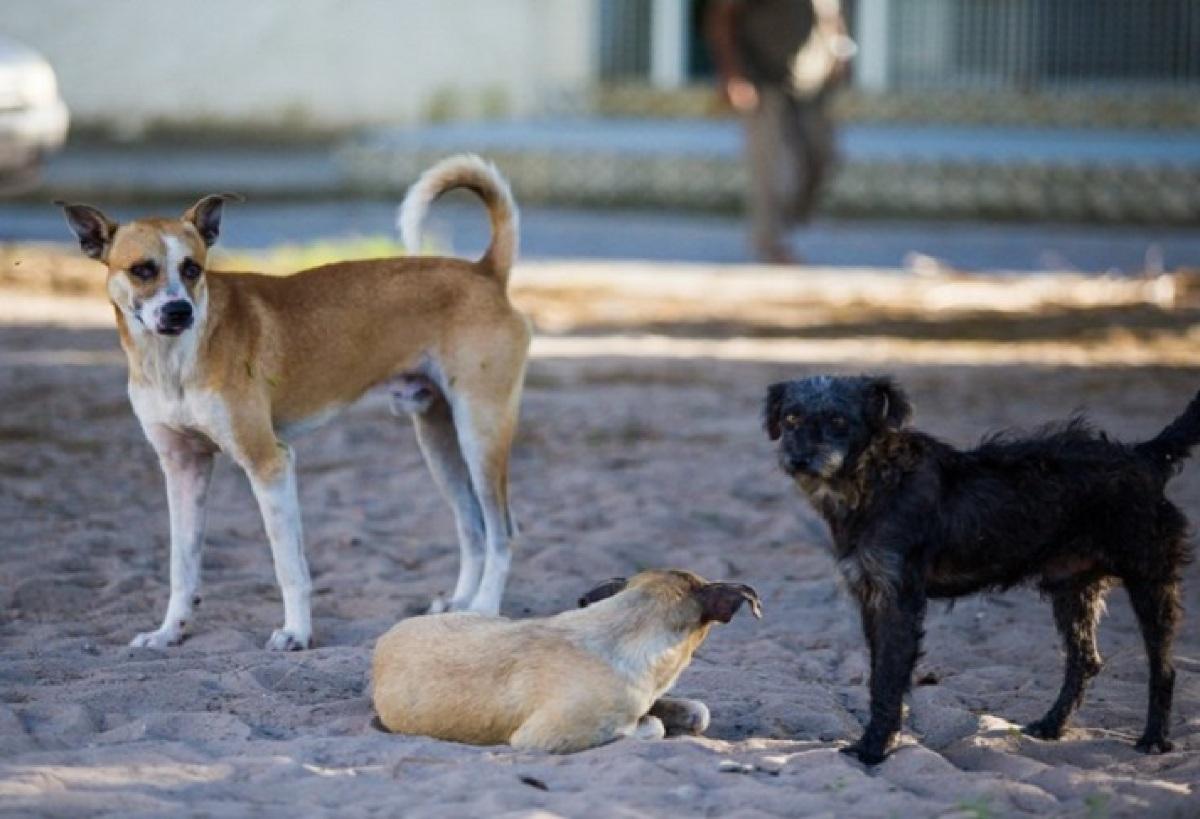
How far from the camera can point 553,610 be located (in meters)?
7.59

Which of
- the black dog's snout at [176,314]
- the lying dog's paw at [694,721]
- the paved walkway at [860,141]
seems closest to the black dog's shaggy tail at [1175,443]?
the lying dog's paw at [694,721]

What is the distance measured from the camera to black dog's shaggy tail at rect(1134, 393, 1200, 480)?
6.05 meters

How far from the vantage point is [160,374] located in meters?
7.09

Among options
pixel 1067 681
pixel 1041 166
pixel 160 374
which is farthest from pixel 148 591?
pixel 1041 166

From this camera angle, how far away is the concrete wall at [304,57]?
73.6 ft

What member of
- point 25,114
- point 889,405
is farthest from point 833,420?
point 25,114

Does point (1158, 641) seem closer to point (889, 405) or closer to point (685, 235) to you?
point (889, 405)

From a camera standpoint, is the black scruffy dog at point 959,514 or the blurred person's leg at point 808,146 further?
the blurred person's leg at point 808,146

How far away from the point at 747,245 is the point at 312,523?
34.9 ft

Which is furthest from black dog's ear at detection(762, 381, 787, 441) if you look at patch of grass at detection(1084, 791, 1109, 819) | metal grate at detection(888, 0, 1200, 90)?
metal grate at detection(888, 0, 1200, 90)

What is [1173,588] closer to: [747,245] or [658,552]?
[658,552]

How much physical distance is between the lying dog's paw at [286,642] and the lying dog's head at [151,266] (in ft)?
3.52

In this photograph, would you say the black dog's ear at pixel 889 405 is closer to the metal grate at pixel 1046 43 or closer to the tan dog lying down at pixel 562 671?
the tan dog lying down at pixel 562 671

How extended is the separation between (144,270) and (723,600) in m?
2.39
